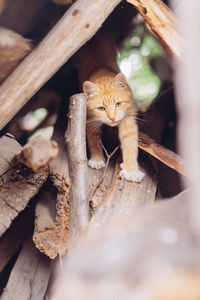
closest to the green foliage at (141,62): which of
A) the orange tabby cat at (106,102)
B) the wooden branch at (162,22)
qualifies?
the orange tabby cat at (106,102)

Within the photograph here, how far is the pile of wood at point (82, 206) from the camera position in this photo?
118 centimetres

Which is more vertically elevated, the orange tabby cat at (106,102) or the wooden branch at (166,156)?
the orange tabby cat at (106,102)

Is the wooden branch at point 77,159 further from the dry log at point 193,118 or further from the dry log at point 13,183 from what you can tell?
the dry log at point 193,118

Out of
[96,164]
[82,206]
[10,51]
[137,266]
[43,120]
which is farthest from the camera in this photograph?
[43,120]

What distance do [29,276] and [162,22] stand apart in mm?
2359

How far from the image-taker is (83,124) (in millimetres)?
2324

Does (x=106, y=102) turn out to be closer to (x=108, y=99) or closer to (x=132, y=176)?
(x=108, y=99)

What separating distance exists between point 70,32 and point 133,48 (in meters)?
3.58

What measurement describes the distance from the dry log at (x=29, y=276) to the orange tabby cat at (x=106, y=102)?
1.00 metres

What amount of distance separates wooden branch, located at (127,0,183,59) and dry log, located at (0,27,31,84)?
0.90 m

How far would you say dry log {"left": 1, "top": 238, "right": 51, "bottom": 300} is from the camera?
2746mm

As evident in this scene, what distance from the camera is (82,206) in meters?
2.13

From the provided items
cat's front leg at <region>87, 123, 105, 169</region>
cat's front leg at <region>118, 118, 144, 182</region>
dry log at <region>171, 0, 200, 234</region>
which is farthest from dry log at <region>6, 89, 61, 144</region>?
dry log at <region>171, 0, 200, 234</region>

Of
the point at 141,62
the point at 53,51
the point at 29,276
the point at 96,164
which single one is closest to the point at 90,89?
the point at 96,164
